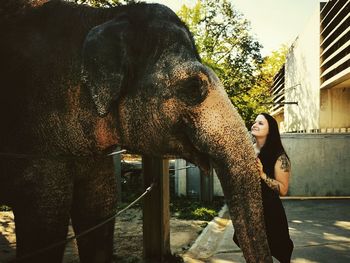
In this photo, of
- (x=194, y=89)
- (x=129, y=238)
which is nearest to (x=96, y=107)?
(x=194, y=89)

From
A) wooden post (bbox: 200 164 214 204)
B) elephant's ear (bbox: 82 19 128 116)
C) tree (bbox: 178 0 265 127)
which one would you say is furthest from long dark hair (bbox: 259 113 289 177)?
tree (bbox: 178 0 265 127)

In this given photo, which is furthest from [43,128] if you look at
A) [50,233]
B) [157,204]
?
[157,204]

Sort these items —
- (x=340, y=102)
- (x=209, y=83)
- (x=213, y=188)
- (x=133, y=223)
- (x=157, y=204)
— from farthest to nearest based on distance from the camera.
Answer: (x=340, y=102) < (x=213, y=188) < (x=133, y=223) < (x=157, y=204) < (x=209, y=83)

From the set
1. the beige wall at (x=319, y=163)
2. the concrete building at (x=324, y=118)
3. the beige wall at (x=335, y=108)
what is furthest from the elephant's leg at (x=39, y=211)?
the beige wall at (x=335, y=108)

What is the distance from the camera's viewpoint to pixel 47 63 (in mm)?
2070

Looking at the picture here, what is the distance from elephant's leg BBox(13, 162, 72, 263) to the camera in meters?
1.98

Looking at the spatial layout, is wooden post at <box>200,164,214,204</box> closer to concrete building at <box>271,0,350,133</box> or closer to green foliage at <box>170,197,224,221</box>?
green foliage at <box>170,197,224,221</box>

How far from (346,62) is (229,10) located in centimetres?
1675

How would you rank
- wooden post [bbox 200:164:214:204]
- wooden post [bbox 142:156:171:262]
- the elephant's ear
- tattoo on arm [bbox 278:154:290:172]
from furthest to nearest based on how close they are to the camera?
wooden post [bbox 200:164:214:204] → wooden post [bbox 142:156:171:262] → tattoo on arm [bbox 278:154:290:172] → the elephant's ear

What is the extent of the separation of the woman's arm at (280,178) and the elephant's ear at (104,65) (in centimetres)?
189

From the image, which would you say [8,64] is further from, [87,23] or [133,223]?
[133,223]

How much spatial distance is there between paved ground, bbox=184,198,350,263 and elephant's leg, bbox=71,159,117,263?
1840 mm

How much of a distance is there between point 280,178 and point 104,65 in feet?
6.95

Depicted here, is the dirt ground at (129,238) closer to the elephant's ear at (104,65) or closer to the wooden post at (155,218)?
the wooden post at (155,218)
